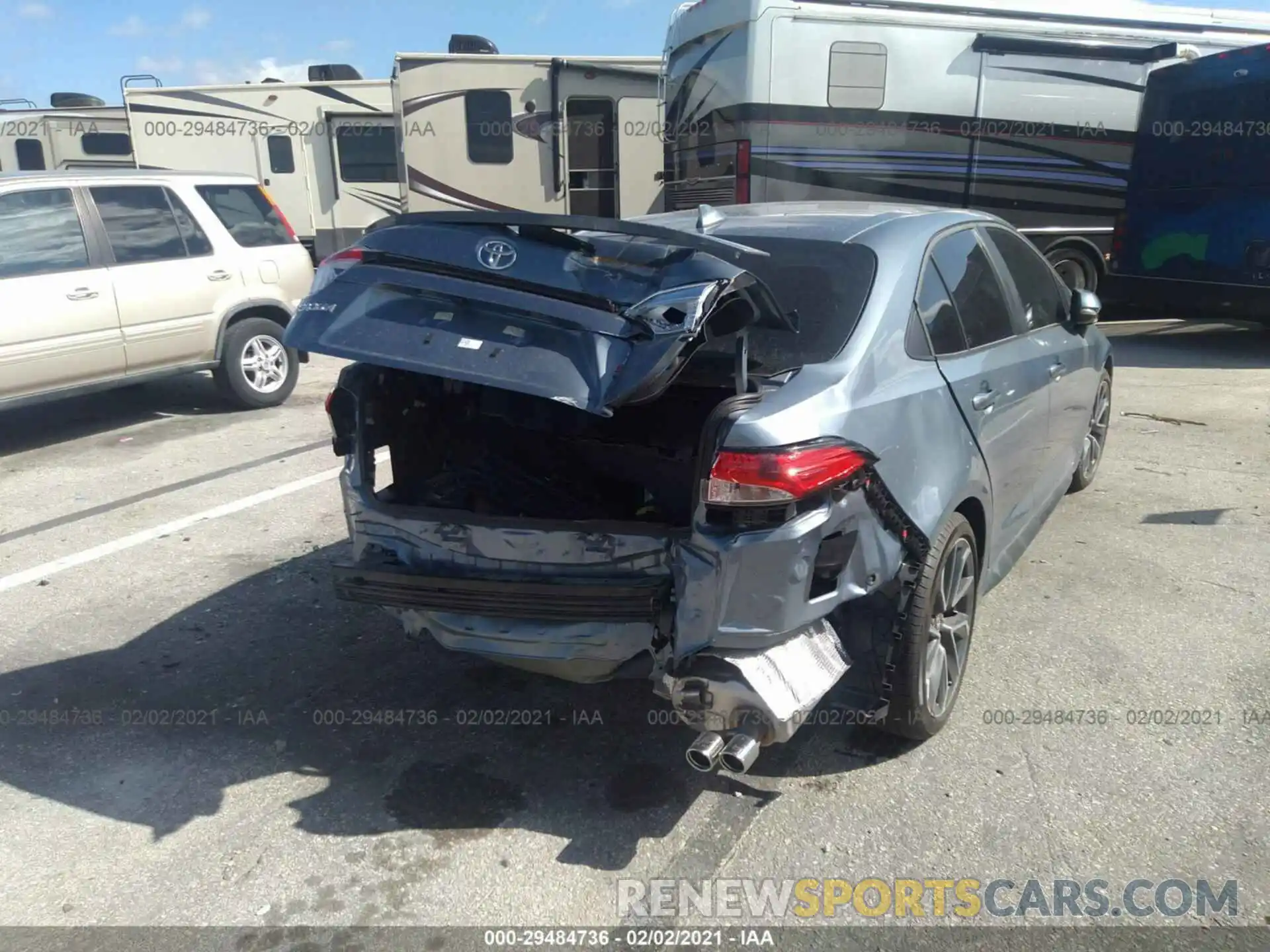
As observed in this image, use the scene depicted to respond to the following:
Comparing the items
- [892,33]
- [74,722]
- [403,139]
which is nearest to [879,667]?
[74,722]

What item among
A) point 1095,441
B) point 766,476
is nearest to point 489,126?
point 1095,441

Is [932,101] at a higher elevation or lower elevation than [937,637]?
higher

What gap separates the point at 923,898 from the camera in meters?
2.58

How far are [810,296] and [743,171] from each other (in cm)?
709

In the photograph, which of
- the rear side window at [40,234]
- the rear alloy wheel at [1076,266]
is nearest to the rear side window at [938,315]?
the rear side window at [40,234]

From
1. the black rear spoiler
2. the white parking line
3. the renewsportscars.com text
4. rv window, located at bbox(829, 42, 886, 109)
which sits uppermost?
rv window, located at bbox(829, 42, 886, 109)

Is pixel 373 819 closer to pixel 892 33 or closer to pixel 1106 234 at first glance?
pixel 892 33

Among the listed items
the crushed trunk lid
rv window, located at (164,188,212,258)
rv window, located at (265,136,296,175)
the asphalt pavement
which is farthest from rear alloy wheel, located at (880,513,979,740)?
rv window, located at (265,136,296,175)

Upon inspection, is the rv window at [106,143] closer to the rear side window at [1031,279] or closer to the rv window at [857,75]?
the rv window at [857,75]

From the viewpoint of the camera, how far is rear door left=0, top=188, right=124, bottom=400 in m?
6.44

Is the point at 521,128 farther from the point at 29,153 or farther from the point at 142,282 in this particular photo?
the point at 29,153

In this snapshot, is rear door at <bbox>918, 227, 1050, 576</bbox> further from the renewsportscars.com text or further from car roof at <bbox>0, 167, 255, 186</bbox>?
car roof at <bbox>0, 167, 255, 186</bbox>

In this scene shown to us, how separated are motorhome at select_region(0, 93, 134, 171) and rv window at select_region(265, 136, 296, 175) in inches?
138

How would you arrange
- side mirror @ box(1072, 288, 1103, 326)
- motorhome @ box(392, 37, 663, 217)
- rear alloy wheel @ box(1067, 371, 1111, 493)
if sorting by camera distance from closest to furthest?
side mirror @ box(1072, 288, 1103, 326) → rear alloy wheel @ box(1067, 371, 1111, 493) → motorhome @ box(392, 37, 663, 217)
